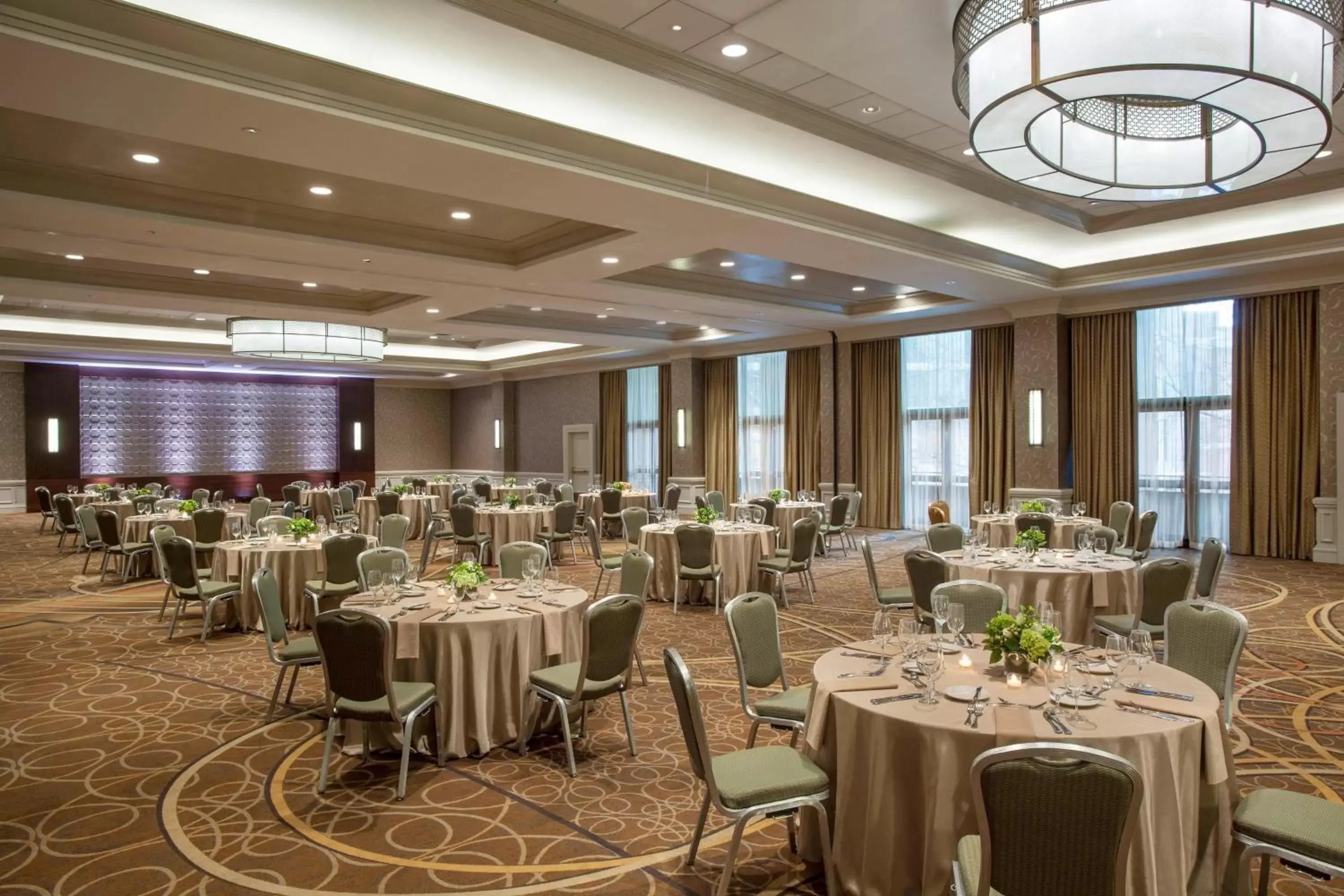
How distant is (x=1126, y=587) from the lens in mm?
5836

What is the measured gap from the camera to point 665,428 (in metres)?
18.1

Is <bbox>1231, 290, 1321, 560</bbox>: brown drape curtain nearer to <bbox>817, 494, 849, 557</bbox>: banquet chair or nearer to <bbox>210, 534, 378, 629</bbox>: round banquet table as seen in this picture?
<bbox>817, 494, 849, 557</bbox>: banquet chair

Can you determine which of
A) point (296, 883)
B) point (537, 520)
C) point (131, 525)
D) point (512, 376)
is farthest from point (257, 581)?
point (512, 376)

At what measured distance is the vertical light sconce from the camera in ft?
39.4

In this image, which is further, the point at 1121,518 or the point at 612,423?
the point at 612,423

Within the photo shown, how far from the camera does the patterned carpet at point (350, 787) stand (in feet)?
10.6

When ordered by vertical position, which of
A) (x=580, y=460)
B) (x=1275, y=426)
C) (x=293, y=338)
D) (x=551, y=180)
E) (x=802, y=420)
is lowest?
(x=580, y=460)


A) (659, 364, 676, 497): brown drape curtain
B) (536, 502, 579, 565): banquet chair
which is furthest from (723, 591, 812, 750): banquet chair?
(659, 364, 676, 497): brown drape curtain

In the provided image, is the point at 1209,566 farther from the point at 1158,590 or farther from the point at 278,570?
the point at 278,570

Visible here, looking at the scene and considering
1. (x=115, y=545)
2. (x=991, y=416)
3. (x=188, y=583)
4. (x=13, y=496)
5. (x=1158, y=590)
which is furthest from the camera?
(x=13, y=496)

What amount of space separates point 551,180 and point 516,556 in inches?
106

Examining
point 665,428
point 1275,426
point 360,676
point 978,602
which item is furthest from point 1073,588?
point 665,428

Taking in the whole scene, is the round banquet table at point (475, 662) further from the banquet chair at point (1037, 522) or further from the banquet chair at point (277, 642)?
the banquet chair at point (1037, 522)

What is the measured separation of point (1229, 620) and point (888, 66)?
381cm
